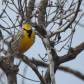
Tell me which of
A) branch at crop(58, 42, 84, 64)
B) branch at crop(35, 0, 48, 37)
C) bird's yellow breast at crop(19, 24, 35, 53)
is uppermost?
branch at crop(35, 0, 48, 37)

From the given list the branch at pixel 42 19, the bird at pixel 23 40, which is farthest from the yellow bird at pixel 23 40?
the branch at pixel 42 19

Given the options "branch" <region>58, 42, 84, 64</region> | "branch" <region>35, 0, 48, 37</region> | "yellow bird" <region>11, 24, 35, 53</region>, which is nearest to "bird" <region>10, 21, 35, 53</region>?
"yellow bird" <region>11, 24, 35, 53</region>

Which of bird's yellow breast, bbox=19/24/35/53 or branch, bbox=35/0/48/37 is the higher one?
branch, bbox=35/0/48/37

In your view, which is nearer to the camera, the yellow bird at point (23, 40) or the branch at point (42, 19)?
the yellow bird at point (23, 40)

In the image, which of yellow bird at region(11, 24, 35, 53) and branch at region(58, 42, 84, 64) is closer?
branch at region(58, 42, 84, 64)

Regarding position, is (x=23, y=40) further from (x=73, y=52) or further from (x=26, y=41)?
(x=73, y=52)

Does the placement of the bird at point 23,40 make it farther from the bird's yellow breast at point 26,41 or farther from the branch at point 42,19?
the branch at point 42,19

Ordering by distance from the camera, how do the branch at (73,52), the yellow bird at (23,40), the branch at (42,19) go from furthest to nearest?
the branch at (42,19)
the yellow bird at (23,40)
the branch at (73,52)

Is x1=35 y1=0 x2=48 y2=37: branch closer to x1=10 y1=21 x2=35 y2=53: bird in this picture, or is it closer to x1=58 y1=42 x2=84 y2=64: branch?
x1=10 y1=21 x2=35 y2=53: bird

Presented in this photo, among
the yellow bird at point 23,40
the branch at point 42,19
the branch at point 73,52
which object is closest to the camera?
the branch at point 73,52

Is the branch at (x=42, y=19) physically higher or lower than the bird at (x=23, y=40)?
higher

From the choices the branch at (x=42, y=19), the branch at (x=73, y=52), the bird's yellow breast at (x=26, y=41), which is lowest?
the branch at (x=73, y=52)

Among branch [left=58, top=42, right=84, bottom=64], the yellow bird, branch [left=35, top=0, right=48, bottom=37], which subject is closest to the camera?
branch [left=58, top=42, right=84, bottom=64]

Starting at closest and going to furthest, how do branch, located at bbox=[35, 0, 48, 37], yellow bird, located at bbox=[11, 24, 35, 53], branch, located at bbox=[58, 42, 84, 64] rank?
branch, located at bbox=[58, 42, 84, 64]
yellow bird, located at bbox=[11, 24, 35, 53]
branch, located at bbox=[35, 0, 48, 37]
